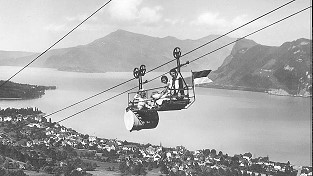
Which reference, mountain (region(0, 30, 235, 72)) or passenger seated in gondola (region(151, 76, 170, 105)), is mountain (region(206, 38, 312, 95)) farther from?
passenger seated in gondola (region(151, 76, 170, 105))

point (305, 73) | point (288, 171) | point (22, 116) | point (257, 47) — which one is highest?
point (257, 47)

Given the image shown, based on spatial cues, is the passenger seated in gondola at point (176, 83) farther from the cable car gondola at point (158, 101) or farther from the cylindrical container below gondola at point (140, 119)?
the cylindrical container below gondola at point (140, 119)

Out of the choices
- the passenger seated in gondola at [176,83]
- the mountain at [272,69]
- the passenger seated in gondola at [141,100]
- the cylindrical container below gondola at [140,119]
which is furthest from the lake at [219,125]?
the passenger seated in gondola at [176,83]

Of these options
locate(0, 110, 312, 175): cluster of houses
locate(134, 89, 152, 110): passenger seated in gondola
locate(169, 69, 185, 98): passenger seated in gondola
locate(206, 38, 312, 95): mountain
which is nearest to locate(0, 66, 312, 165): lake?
locate(0, 110, 312, 175): cluster of houses

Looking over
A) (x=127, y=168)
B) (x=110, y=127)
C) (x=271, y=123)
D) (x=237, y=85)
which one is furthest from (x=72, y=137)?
(x=237, y=85)

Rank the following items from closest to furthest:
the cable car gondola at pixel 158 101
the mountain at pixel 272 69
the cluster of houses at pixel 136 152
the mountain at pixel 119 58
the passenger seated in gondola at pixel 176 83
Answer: the cable car gondola at pixel 158 101
the passenger seated in gondola at pixel 176 83
the cluster of houses at pixel 136 152
the mountain at pixel 272 69
the mountain at pixel 119 58

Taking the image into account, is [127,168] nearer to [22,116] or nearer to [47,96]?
[22,116]
